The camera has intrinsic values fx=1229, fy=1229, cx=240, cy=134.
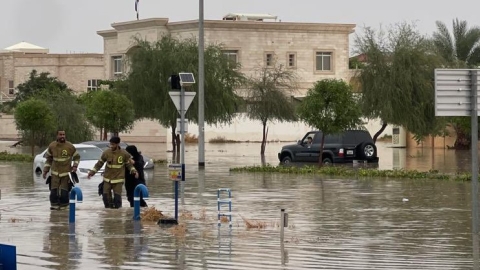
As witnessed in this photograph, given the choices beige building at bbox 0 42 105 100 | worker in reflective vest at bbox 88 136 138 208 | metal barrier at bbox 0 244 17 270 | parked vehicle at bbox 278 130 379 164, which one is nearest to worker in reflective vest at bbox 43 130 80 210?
worker in reflective vest at bbox 88 136 138 208

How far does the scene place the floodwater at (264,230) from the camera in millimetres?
15750

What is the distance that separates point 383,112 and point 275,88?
13319 mm

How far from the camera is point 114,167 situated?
917 inches

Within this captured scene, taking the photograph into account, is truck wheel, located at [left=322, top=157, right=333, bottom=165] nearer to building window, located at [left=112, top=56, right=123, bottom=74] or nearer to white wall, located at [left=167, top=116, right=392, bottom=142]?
white wall, located at [left=167, top=116, right=392, bottom=142]

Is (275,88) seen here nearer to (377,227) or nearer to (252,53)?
(252,53)

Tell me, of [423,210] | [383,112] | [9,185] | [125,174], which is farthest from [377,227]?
[383,112]

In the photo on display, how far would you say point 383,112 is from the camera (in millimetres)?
52531

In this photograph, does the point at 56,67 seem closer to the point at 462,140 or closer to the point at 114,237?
the point at 462,140

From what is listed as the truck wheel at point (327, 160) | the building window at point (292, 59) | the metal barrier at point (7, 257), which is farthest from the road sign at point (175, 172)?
the building window at point (292, 59)

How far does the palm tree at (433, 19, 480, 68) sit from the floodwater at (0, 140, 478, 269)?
42.3 m

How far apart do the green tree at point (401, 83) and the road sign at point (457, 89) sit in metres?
35.3

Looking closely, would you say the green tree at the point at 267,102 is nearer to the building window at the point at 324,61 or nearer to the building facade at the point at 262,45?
the building facade at the point at 262,45

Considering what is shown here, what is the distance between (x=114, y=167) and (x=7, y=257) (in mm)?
12466

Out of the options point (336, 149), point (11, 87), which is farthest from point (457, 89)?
point (11, 87)
